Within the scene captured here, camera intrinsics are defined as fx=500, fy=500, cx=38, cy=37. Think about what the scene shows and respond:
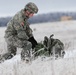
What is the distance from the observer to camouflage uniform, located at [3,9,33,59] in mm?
11194

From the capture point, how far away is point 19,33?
11.2 m

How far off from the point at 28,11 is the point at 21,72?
286 centimetres

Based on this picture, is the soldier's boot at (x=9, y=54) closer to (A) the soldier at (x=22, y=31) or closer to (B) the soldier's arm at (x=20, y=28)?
(A) the soldier at (x=22, y=31)

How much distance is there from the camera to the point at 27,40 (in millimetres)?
11773

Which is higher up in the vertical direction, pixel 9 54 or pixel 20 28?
pixel 20 28

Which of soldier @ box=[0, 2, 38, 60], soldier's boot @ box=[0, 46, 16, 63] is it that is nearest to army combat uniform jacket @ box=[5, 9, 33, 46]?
soldier @ box=[0, 2, 38, 60]

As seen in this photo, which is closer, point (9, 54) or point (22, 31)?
point (22, 31)

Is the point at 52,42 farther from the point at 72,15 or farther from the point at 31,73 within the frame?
the point at 72,15

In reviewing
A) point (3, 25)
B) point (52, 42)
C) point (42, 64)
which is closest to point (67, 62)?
point (42, 64)

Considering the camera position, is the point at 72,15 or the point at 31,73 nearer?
the point at 31,73

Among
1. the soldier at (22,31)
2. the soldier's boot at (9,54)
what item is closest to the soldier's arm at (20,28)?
the soldier at (22,31)

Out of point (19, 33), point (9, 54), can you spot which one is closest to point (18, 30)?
point (19, 33)

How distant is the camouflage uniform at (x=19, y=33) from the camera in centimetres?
1119

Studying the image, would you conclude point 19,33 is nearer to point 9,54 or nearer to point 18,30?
point 18,30
